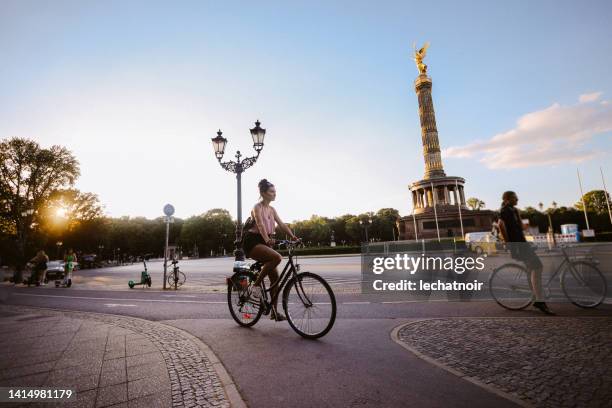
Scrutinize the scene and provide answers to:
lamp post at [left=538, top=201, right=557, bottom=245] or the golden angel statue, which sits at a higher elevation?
the golden angel statue

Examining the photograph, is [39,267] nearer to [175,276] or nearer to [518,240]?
[175,276]

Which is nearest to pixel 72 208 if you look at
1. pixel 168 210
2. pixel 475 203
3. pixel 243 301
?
pixel 168 210

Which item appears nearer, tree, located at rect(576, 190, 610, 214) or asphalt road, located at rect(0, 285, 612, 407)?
asphalt road, located at rect(0, 285, 612, 407)

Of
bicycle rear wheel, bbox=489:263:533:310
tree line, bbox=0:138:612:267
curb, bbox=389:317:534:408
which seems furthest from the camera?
tree line, bbox=0:138:612:267

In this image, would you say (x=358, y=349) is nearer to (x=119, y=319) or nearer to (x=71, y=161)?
(x=119, y=319)

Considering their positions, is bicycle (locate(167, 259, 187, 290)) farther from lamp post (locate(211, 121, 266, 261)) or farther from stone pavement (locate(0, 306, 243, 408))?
stone pavement (locate(0, 306, 243, 408))

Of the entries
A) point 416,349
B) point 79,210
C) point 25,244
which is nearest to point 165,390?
point 416,349

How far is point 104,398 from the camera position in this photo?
114 inches

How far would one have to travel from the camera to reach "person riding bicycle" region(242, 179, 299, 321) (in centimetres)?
490

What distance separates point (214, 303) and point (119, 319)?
2.38m

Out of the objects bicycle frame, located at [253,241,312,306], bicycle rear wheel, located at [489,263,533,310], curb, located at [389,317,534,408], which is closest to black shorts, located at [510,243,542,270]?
bicycle rear wheel, located at [489,263,533,310]

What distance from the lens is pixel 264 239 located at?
496 centimetres

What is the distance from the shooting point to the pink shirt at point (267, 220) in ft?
16.5

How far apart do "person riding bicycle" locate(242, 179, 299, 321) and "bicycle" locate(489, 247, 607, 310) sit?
Answer: 424cm
